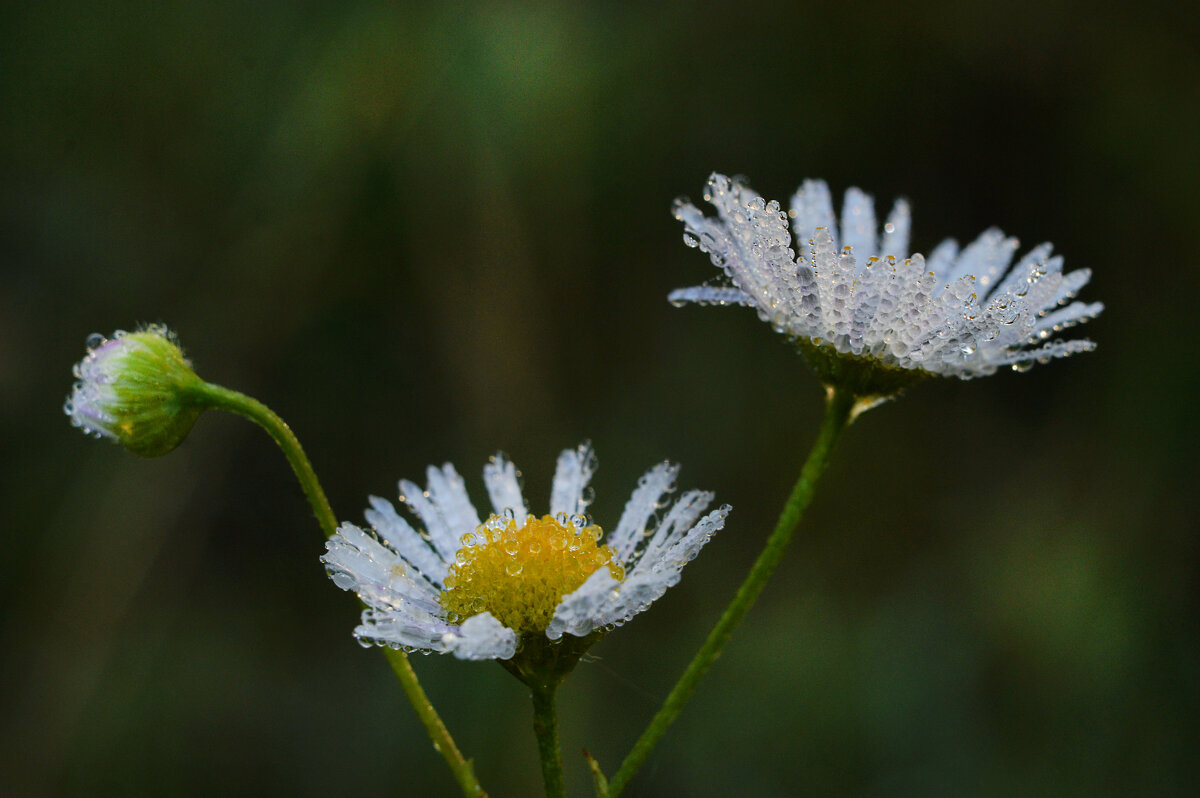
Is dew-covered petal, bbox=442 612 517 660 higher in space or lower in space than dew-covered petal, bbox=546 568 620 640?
lower

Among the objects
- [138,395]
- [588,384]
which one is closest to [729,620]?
[138,395]

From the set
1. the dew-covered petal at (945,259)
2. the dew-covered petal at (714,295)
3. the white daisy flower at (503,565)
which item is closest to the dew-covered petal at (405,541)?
the white daisy flower at (503,565)

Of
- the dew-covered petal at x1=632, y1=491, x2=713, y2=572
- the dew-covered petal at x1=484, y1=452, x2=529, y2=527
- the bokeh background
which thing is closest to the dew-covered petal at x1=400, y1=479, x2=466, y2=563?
the dew-covered petal at x1=484, y1=452, x2=529, y2=527

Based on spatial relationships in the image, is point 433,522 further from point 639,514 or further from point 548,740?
point 548,740

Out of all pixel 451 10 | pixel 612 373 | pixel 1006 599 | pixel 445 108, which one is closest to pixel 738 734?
pixel 1006 599

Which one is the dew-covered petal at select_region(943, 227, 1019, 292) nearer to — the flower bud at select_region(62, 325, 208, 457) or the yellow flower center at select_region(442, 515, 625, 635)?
the yellow flower center at select_region(442, 515, 625, 635)

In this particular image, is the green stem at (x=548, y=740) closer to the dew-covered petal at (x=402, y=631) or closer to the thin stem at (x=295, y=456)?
the dew-covered petal at (x=402, y=631)

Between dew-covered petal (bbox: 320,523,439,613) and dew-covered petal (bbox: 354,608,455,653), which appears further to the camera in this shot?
dew-covered petal (bbox: 320,523,439,613)
